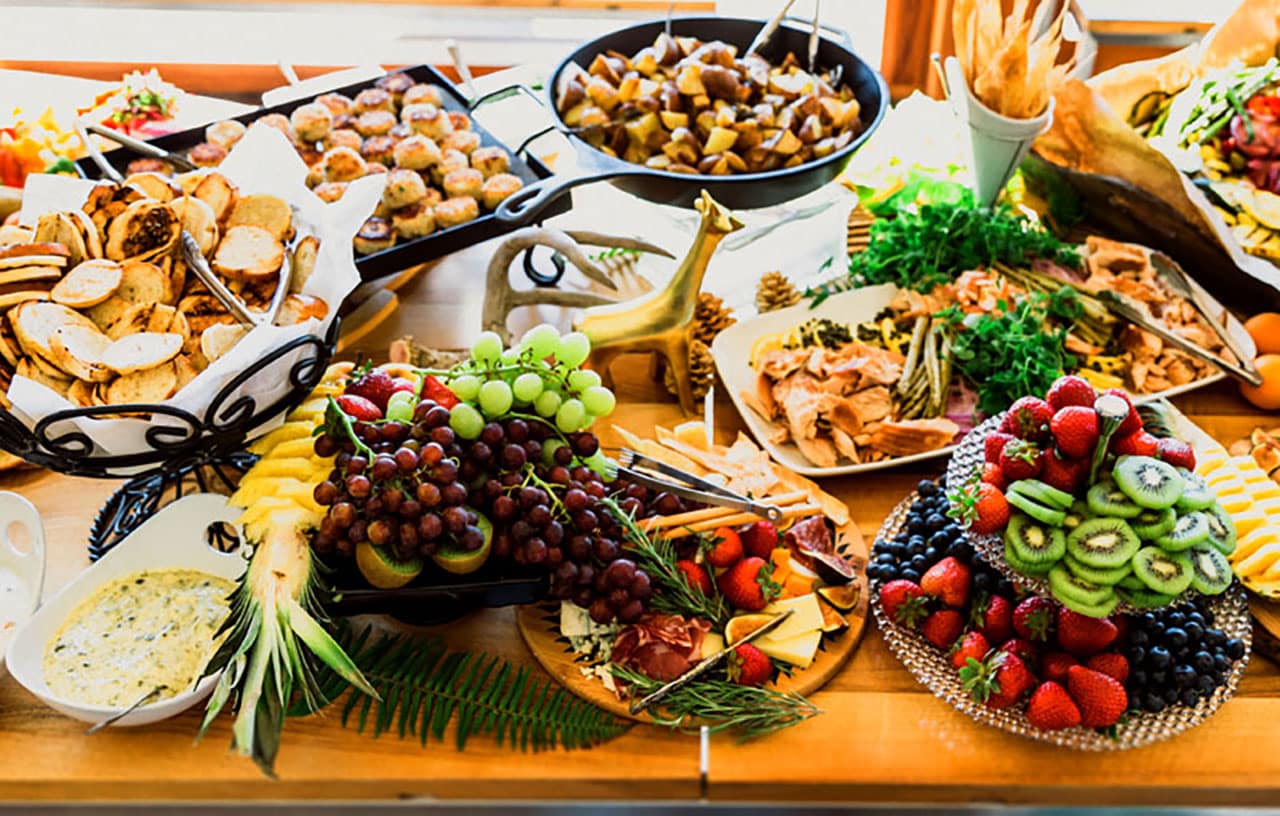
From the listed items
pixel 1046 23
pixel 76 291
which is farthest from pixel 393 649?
pixel 1046 23

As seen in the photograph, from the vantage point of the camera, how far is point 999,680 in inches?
40.5

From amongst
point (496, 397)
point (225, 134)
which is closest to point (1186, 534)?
point (496, 397)

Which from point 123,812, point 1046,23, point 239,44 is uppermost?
point 1046,23

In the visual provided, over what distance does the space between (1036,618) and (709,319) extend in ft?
2.01

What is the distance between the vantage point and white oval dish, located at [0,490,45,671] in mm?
1111

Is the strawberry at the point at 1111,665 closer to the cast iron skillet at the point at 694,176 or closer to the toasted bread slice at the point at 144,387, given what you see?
the cast iron skillet at the point at 694,176

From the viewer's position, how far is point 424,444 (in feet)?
3.44

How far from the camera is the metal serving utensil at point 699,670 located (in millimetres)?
1042

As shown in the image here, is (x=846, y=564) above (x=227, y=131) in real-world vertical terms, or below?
below

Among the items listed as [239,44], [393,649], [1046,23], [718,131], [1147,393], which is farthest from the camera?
[239,44]

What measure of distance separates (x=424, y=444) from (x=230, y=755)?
0.33 meters

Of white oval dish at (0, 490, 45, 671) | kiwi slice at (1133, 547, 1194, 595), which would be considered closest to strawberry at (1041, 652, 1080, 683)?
kiwi slice at (1133, 547, 1194, 595)

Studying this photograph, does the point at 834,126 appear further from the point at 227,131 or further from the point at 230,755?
the point at 230,755

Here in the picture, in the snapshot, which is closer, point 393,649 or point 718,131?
point 393,649
